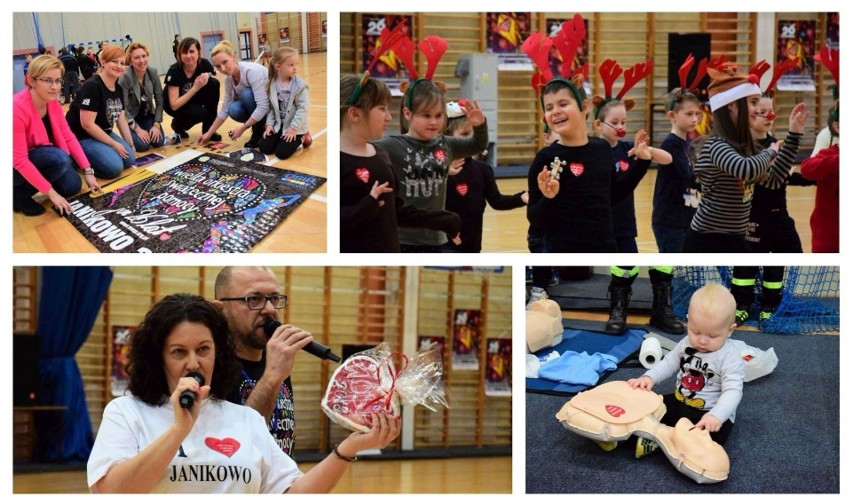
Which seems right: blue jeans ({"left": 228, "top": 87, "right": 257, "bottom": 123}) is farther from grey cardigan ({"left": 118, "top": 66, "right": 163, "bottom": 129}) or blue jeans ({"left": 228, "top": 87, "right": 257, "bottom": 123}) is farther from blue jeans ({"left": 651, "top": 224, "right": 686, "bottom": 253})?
blue jeans ({"left": 651, "top": 224, "right": 686, "bottom": 253})

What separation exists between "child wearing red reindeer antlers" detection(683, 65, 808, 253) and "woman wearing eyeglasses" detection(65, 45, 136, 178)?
1674mm

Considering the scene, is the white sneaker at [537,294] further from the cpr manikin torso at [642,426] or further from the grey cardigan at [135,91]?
the grey cardigan at [135,91]

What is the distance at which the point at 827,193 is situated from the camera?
272 cm

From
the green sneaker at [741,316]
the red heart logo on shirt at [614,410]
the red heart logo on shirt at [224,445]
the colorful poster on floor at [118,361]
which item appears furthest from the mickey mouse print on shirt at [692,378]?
the colorful poster on floor at [118,361]

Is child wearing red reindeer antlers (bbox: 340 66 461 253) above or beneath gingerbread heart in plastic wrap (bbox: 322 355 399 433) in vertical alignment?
above

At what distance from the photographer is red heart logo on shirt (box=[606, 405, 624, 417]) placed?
7.30ft

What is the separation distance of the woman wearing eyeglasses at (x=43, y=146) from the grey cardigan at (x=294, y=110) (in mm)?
529

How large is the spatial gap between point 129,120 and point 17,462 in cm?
217

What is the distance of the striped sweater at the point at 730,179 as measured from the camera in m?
2.54

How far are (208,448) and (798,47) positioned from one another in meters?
3.94

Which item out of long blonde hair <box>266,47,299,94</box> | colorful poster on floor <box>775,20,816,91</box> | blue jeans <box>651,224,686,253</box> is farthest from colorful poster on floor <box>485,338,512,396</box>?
long blonde hair <box>266,47,299,94</box>

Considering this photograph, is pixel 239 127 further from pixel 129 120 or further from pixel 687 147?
pixel 687 147

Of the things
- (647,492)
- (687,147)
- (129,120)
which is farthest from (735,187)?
(129,120)

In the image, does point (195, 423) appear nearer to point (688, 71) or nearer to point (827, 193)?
point (688, 71)
